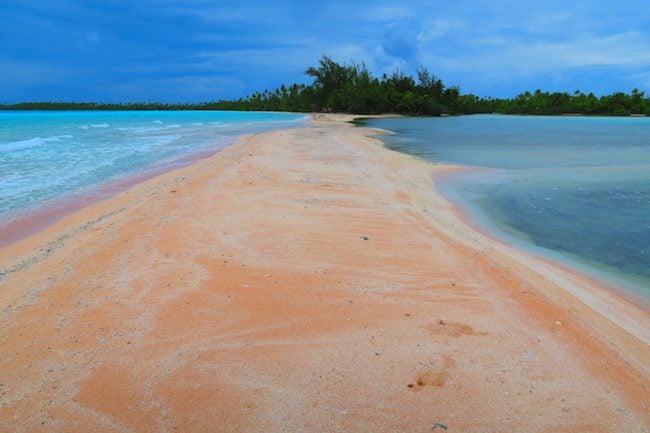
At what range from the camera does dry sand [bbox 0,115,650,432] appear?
2641 mm

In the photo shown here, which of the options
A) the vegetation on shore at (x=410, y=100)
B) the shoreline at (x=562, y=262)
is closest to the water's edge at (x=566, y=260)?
the shoreline at (x=562, y=262)

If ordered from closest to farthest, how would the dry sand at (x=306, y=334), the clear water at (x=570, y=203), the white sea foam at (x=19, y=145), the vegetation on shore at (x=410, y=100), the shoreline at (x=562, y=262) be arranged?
1. the dry sand at (x=306, y=334)
2. the shoreline at (x=562, y=262)
3. the clear water at (x=570, y=203)
4. the white sea foam at (x=19, y=145)
5. the vegetation on shore at (x=410, y=100)

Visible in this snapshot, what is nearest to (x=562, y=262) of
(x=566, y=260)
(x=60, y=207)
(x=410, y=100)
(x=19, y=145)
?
(x=566, y=260)

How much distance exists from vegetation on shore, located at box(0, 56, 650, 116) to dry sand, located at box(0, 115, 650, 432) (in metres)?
68.8

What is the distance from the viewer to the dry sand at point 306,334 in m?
2.64

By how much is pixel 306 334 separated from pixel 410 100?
7323 centimetres

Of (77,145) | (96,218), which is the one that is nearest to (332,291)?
(96,218)

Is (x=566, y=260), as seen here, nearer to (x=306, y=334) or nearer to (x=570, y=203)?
(x=570, y=203)

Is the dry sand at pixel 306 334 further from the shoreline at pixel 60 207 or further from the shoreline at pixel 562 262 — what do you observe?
the shoreline at pixel 60 207

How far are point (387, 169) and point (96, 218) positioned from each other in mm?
7392

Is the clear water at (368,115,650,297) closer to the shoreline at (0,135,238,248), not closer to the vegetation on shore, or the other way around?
the shoreline at (0,135,238,248)

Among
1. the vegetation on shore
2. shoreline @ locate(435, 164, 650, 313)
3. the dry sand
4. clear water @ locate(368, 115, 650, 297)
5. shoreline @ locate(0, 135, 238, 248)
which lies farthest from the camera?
the vegetation on shore

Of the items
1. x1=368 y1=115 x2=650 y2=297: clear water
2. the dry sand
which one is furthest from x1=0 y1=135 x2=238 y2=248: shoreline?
x1=368 y1=115 x2=650 y2=297: clear water

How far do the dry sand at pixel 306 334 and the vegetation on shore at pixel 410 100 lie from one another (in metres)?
68.8
